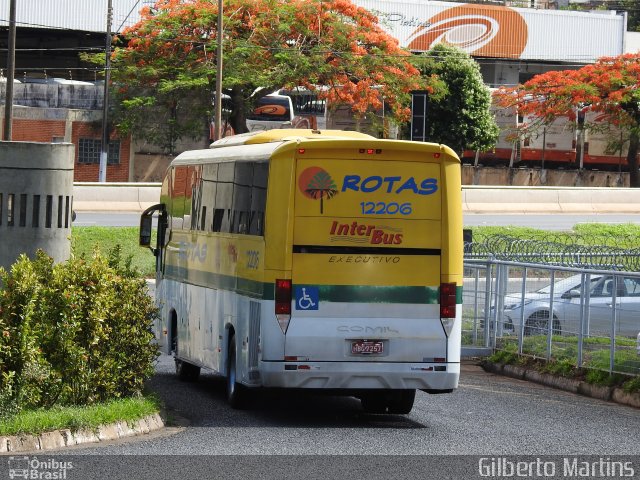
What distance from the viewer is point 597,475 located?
1073cm

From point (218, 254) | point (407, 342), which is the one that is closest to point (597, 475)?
point (407, 342)

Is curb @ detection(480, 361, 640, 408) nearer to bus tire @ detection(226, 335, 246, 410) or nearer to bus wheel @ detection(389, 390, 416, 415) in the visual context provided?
bus wheel @ detection(389, 390, 416, 415)

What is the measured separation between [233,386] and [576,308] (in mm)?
5780

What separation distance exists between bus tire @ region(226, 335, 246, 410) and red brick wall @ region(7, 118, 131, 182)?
150ft

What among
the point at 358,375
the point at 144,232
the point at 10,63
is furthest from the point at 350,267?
the point at 10,63

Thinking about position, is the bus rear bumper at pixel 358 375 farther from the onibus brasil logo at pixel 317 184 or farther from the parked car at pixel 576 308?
the parked car at pixel 576 308

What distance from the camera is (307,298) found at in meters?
13.9

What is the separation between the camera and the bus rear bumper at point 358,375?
13.8 metres

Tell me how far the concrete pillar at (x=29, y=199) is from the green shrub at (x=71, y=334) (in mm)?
2719

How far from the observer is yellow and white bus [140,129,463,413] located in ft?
45.4

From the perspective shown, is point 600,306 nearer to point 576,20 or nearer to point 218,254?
point 218,254

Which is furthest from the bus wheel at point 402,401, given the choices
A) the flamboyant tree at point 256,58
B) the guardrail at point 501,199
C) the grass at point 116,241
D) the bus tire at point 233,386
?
the flamboyant tree at point 256,58

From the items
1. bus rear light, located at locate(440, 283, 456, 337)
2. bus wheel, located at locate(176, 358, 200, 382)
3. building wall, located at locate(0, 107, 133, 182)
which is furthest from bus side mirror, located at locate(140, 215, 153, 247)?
building wall, located at locate(0, 107, 133, 182)

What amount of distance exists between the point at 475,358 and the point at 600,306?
411 centimetres
